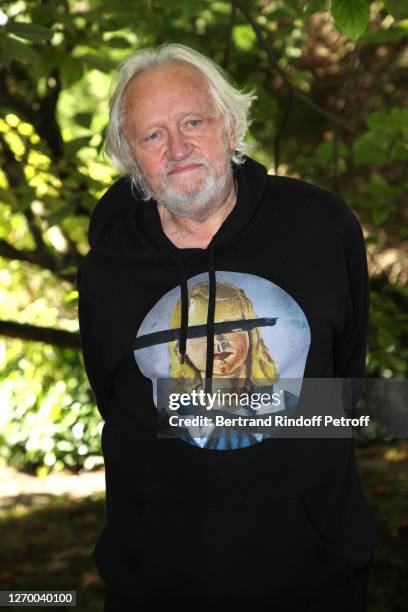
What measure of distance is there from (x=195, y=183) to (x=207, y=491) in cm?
79

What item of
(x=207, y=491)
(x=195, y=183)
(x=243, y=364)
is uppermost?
(x=195, y=183)

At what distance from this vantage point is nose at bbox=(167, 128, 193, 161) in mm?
2344

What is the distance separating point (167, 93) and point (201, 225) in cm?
36

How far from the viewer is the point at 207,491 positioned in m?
2.22

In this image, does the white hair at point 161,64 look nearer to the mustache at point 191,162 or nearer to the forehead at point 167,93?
the forehead at point 167,93

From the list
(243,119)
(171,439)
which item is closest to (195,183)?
(243,119)

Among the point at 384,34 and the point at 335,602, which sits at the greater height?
the point at 384,34

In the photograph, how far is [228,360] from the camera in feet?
7.47

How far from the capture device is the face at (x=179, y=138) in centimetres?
235

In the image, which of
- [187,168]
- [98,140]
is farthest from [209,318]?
[98,140]

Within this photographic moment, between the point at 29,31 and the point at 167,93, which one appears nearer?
the point at 167,93

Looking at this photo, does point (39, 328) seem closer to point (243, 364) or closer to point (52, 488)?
point (243, 364)

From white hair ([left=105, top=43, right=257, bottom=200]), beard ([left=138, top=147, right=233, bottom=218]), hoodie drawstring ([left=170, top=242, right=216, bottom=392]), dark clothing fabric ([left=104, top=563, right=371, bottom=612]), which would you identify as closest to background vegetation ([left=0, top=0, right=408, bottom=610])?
white hair ([left=105, top=43, right=257, bottom=200])

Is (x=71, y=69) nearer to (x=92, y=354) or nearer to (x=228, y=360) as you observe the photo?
(x=92, y=354)
